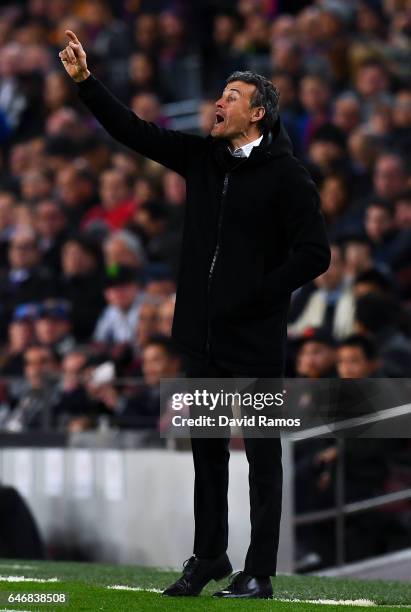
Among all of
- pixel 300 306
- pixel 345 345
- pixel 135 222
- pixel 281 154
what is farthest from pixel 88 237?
pixel 281 154

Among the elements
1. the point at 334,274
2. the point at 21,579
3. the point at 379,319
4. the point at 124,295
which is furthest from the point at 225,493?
the point at 124,295

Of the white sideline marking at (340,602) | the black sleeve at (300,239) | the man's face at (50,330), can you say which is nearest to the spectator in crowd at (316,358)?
the man's face at (50,330)

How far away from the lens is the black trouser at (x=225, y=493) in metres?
4.73

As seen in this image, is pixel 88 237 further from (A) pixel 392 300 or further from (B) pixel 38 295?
(A) pixel 392 300

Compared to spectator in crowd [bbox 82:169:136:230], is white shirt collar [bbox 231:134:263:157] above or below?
above

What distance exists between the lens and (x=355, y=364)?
25.8 feet

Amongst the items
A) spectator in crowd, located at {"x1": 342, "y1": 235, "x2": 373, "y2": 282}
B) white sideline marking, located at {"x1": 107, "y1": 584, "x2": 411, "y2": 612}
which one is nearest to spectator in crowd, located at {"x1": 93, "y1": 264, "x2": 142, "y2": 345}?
spectator in crowd, located at {"x1": 342, "y1": 235, "x2": 373, "y2": 282}

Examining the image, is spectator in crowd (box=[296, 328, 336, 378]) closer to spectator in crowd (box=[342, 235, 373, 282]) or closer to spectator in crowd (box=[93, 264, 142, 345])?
spectator in crowd (box=[342, 235, 373, 282])

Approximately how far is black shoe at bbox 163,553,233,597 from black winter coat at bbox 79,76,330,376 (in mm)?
669

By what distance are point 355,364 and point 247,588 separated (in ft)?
10.7

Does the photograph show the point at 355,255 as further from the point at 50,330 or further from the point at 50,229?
the point at 50,229

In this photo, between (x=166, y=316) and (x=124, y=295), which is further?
(x=124, y=295)

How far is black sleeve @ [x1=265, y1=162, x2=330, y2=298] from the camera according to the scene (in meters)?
4.69

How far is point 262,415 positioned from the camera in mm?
4770
